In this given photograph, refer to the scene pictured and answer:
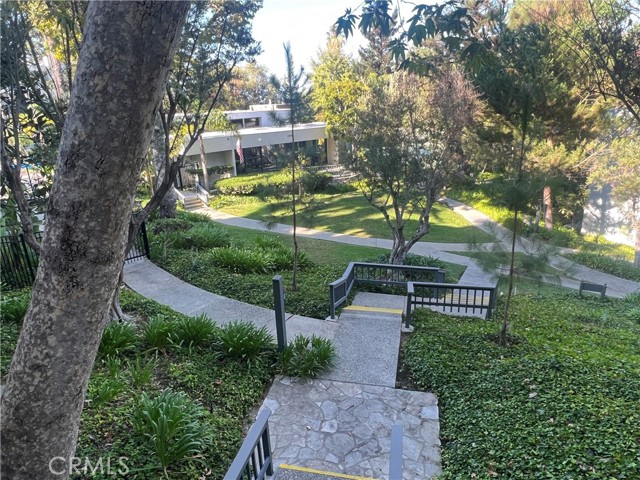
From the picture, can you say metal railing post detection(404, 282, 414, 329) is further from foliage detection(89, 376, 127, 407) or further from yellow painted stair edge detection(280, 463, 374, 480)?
foliage detection(89, 376, 127, 407)

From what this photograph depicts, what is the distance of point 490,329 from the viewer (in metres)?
6.33

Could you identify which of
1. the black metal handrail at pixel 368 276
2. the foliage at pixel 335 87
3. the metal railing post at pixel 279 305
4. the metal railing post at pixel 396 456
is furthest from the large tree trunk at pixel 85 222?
the foliage at pixel 335 87

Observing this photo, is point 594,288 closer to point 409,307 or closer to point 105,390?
point 409,307

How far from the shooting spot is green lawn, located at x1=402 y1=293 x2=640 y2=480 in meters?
3.21

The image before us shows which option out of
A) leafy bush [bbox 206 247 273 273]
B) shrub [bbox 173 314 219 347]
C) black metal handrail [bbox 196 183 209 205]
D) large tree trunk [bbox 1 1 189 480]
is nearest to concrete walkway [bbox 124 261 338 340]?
shrub [bbox 173 314 219 347]

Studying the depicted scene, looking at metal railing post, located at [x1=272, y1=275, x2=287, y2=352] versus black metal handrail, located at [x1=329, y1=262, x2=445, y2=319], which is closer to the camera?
metal railing post, located at [x1=272, y1=275, x2=287, y2=352]

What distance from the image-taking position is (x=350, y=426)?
421 cm

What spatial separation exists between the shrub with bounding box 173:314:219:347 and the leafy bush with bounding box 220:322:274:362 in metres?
0.19

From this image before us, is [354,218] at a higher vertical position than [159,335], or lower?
lower

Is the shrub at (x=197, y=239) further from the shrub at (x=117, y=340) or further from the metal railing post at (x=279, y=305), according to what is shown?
the metal railing post at (x=279, y=305)

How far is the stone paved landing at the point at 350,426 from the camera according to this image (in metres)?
3.70

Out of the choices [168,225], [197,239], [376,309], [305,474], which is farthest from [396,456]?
[168,225]

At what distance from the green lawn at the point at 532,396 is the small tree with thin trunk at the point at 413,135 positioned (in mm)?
3872

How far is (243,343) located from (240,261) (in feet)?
14.4
